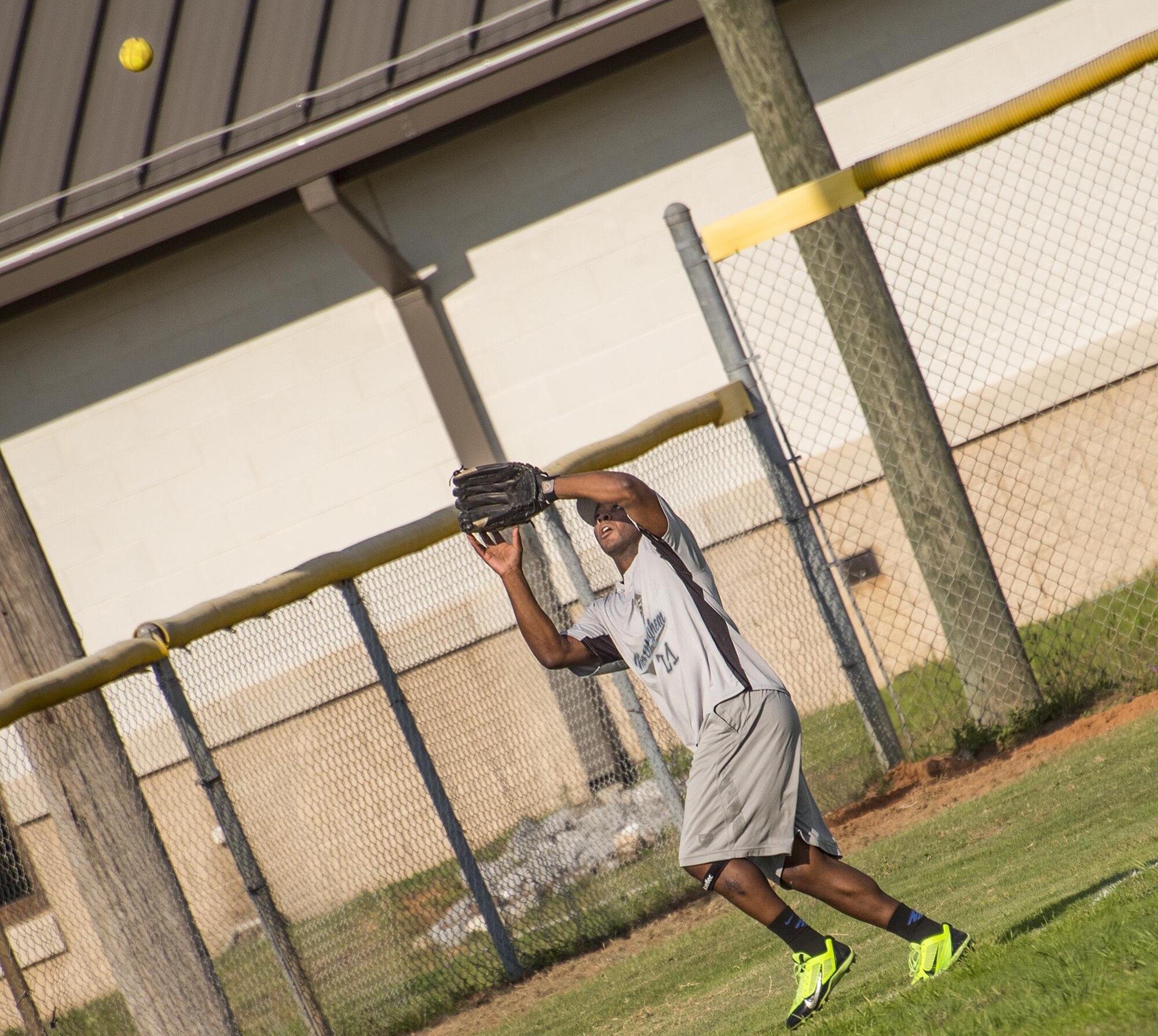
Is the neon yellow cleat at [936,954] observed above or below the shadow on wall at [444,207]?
below

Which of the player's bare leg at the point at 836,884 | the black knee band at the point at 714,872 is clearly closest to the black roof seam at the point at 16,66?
the black knee band at the point at 714,872

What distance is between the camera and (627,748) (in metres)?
7.27

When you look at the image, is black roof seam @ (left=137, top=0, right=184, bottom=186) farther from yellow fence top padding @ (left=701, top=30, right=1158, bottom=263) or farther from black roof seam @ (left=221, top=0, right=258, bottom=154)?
yellow fence top padding @ (left=701, top=30, right=1158, bottom=263)

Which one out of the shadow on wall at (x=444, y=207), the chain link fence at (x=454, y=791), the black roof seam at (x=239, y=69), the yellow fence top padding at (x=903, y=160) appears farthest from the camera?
the shadow on wall at (x=444, y=207)

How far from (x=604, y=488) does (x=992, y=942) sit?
183 cm

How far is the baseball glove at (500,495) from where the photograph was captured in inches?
166

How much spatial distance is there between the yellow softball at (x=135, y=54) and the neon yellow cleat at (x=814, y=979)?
8.25 m

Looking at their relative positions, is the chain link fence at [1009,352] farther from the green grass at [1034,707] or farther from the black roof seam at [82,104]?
the black roof seam at [82,104]

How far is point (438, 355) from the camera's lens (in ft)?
34.6

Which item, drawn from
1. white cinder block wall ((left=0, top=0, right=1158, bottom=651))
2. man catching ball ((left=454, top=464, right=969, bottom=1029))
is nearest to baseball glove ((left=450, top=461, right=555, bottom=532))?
man catching ball ((left=454, top=464, right=969, bottom=1029))

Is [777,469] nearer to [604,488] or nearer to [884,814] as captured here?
[884,814]

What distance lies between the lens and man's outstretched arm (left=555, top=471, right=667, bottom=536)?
417 cm

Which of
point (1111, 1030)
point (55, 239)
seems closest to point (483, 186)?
point (55, 239)

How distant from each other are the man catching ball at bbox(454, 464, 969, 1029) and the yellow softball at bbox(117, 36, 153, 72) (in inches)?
273
